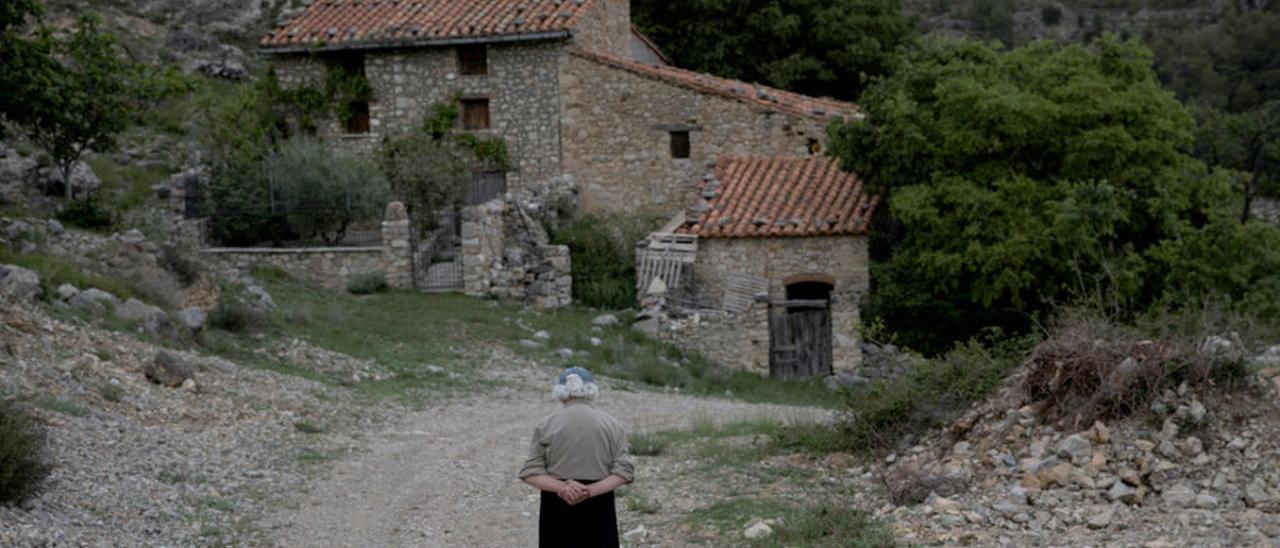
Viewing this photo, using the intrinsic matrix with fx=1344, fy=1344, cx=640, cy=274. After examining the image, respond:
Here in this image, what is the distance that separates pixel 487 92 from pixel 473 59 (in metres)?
0.78

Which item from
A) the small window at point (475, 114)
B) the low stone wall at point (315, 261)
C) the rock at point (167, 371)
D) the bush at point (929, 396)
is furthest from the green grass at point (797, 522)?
the small window at point (475, 114)

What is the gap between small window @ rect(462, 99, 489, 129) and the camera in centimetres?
2850

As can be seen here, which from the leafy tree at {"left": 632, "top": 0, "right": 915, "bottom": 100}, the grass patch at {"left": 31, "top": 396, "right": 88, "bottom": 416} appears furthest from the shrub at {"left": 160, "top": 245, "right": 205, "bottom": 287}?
the leafy tree at {"left": 632, "top": 0, "right": 915, "bottom": 100}

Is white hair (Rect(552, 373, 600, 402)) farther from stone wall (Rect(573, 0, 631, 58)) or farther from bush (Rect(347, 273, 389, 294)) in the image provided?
stone wall (Rect(573, 0, 631, 58))

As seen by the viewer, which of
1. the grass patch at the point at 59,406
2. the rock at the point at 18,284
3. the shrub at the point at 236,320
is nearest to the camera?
the grass patch at the point at 59,406

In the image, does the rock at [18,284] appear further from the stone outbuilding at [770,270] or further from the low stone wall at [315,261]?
the stone outbuilding at [770,270]

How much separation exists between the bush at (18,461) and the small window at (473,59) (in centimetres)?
1906

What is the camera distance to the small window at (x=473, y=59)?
28.2 metres

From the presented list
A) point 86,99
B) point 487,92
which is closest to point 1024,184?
point 487,92

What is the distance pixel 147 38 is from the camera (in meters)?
38.4

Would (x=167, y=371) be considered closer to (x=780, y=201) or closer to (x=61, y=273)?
(x=61, y=273)

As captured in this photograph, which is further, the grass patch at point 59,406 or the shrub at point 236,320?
the shrub at point 236,320

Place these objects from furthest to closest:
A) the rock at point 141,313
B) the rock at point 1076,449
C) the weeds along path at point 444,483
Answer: the rock at point 141,313 → the weeds along path at point 444,483 → the rock at point 1076,449

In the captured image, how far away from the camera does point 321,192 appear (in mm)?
25641
